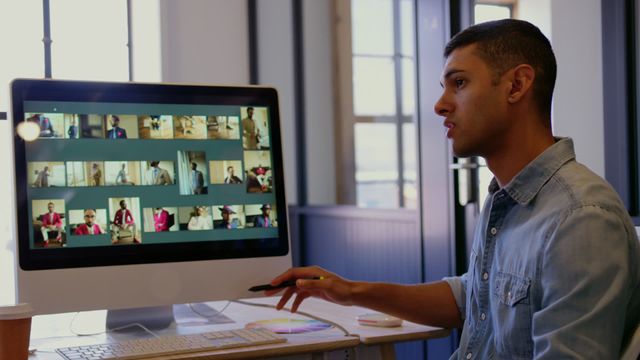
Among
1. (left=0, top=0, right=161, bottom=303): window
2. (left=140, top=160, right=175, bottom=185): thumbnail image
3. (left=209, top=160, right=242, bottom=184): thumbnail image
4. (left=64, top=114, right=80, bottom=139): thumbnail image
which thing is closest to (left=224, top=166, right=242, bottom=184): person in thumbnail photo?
(left=209, top=160, right=242, bottom=184): thumbnail image

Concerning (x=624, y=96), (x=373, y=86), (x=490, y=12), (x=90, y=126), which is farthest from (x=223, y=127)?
(x=373, y=86)

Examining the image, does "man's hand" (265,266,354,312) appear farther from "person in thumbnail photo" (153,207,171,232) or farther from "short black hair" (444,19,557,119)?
"short black hair" (444,19,557,119)

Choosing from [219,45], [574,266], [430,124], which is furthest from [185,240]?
[219,45]

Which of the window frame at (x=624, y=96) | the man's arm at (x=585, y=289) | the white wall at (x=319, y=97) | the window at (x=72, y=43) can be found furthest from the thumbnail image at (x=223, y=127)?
the window at (x=72, y=43)

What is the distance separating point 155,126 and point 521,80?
777 millimetres

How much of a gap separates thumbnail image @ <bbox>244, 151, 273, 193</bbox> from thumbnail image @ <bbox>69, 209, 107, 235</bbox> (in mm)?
325

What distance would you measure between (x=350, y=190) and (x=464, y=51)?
107 inches

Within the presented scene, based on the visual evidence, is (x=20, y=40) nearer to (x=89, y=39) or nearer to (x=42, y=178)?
(x=89, y=39)

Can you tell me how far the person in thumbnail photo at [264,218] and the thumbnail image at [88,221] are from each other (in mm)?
331

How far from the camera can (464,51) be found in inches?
58.5

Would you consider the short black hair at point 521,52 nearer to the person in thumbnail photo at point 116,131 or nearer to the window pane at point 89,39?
the person in thumbnail photo at point 116,131

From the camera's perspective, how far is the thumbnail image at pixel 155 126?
1.73m

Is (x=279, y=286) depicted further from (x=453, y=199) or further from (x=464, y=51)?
(x=453, y=199)

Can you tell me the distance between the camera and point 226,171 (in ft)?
5.87
